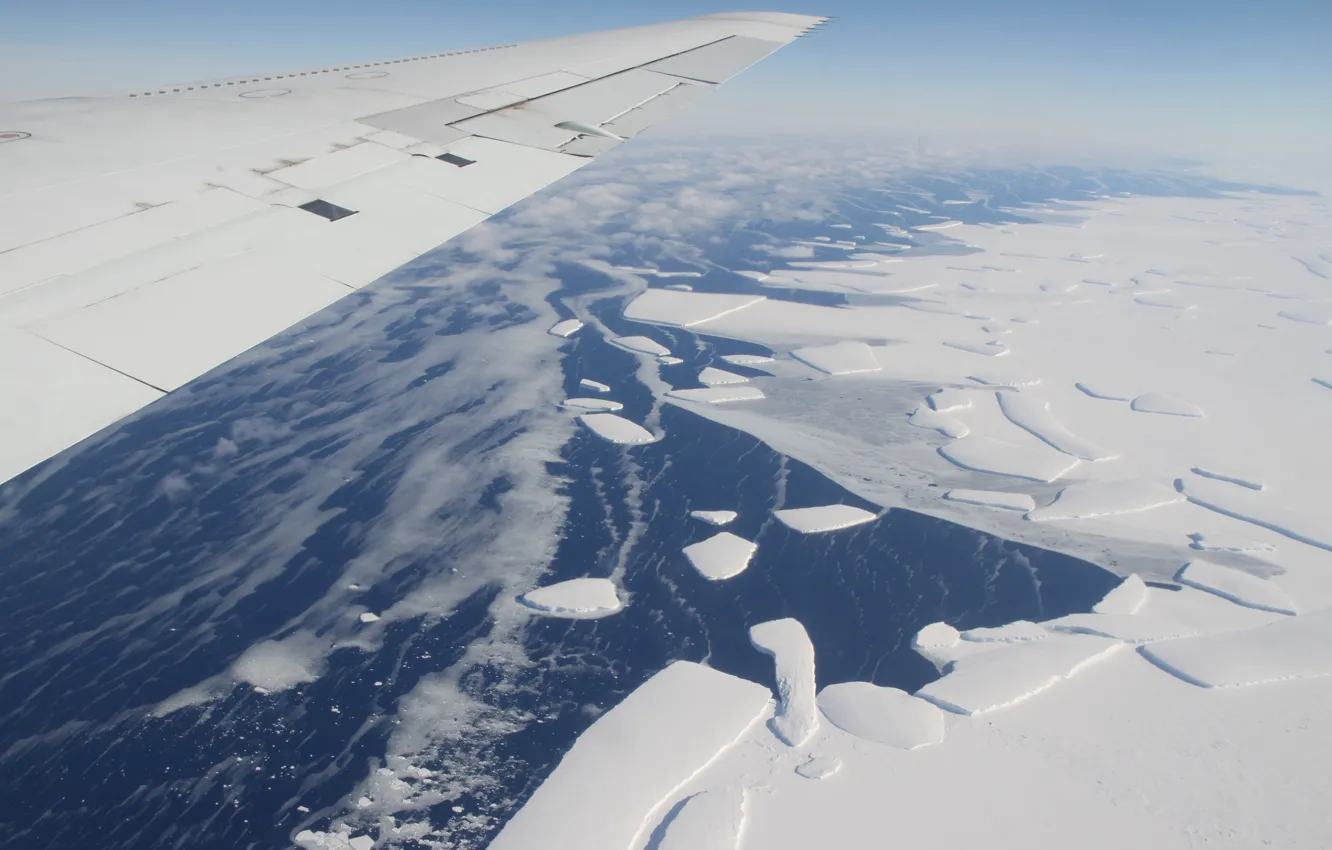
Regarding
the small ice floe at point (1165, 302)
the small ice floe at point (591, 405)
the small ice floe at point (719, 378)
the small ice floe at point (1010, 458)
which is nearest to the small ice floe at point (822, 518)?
the small ice floe at point (1010, 458)

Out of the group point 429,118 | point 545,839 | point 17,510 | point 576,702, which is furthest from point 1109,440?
point 17,510

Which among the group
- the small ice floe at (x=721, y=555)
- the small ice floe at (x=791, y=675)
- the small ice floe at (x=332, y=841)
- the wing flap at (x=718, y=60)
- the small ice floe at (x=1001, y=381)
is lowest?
the small ice floe at (x=332, y=841)

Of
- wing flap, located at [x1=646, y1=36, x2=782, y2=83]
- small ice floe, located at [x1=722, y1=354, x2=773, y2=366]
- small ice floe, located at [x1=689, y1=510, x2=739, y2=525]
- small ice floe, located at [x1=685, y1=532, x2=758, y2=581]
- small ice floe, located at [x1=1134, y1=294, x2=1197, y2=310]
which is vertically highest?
wing flap, located at [x1=646, y1=36, x2=782, y2=83]

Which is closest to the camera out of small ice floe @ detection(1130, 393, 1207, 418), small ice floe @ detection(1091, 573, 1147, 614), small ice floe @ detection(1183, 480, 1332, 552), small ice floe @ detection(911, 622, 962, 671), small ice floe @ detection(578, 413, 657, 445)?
small ice floe @ detection(911, 622, 962, 671)

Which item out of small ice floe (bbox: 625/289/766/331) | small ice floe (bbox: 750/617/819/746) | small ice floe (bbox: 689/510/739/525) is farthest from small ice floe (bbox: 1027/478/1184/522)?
small ice floe (bbox: 625/289/766/331)

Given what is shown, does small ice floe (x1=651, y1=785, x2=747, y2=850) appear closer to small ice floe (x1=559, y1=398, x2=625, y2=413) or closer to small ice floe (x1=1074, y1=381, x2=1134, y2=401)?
small ice floe (x1=559, y1=398, x2=625, y2=413)

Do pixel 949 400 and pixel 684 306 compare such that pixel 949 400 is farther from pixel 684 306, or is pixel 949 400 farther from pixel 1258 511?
pixel 684 306

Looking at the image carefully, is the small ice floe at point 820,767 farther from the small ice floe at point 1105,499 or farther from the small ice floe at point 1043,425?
the small ice floe at point 1043,425

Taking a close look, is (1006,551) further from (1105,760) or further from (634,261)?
(634,261)
